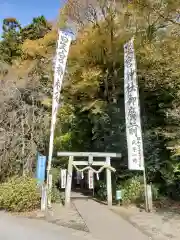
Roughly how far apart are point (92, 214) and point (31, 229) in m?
2.05

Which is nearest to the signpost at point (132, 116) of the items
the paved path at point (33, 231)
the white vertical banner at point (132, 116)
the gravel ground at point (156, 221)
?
the white vertical banner at point (132, 116)

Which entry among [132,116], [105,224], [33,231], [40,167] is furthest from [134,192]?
[33,231]

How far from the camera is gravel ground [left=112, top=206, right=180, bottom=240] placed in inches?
271

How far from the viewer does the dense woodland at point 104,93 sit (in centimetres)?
1004

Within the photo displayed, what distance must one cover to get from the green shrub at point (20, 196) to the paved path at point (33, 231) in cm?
61

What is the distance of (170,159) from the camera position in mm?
10266

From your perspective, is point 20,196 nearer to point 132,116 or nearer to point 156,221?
point 156,221

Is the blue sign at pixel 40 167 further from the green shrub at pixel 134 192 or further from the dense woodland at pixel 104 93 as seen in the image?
the green shrub at pixel 134 192

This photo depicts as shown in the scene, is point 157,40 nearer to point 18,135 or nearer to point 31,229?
point 18,135

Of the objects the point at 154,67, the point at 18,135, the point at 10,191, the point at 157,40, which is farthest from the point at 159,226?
the point at 157,40

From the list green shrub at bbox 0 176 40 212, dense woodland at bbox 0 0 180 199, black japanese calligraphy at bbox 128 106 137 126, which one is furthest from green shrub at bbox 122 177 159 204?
green shrub at bbox 0 176 40 212

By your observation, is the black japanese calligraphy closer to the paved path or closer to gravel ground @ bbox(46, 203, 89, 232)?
gravel ground @ bbox(46, 203, 89, 232)

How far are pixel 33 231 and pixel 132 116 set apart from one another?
14.7 ft

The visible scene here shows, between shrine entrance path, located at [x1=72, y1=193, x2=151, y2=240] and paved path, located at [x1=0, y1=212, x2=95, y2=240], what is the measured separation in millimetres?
400
